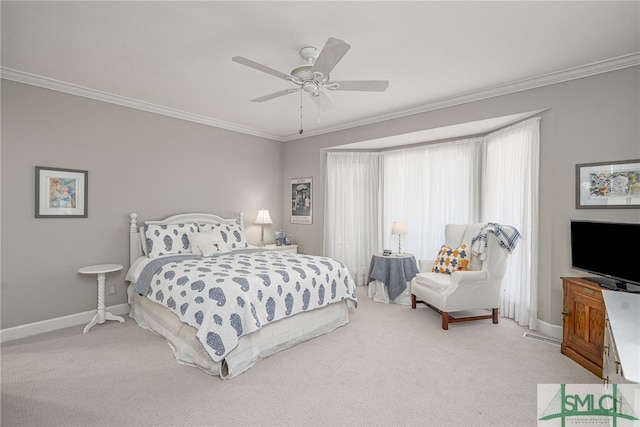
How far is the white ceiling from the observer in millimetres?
2289

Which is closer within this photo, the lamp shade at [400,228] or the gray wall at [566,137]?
the gray wall at [566,137]

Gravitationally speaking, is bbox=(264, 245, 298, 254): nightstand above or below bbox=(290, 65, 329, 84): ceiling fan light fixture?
below

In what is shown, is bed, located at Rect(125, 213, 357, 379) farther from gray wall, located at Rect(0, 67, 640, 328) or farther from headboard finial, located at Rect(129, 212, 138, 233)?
gray wall, located at Rect(0, 67, 640, 328)

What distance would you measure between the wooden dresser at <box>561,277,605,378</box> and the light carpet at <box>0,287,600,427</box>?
4.5 inches

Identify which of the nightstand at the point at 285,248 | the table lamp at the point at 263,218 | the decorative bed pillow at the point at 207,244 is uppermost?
the table lamp at the point at 263,218

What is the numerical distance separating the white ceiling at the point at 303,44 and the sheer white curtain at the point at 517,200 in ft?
1.27

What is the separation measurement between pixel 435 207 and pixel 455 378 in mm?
2916

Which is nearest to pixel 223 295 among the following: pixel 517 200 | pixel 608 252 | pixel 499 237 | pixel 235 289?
pixel 235 289

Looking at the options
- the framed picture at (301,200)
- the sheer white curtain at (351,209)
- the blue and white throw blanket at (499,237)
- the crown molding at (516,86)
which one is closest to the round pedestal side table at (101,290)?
the framed picture at (301,200)

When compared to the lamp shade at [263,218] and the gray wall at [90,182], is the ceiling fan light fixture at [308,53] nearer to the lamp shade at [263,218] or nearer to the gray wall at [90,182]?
the gray wall at [90,182]

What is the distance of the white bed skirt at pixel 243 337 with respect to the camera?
2713 mm

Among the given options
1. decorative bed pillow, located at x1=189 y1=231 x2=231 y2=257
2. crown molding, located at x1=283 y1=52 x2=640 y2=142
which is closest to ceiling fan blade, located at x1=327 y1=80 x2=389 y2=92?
crown molding, located at x1=283 y1=52 x2=640 y2=142

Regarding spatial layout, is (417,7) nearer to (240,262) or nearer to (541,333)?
(240,262)

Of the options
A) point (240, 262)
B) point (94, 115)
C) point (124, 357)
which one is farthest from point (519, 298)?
point (94, 115)
